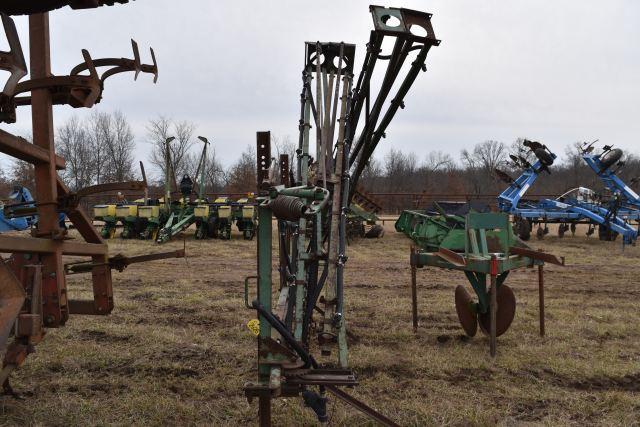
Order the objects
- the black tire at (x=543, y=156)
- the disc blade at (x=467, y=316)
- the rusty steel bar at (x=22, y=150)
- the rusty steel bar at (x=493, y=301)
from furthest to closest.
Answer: the black tire at (x=543, y=156) → the disc blade at (x=467, y=316) → the rusty steel bar at (x=493, y=301) → the rusty steel bar at (x=22, y=150)

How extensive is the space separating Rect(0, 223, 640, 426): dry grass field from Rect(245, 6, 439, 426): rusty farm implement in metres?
0.66

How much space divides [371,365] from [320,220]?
149 cm

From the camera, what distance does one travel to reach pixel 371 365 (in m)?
4.55

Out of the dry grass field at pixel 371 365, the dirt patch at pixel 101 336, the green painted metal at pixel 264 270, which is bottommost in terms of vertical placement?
the dry grass field at pixel 371 365

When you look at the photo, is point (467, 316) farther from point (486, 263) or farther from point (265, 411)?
point (265, 411)

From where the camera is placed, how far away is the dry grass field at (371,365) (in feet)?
11.8

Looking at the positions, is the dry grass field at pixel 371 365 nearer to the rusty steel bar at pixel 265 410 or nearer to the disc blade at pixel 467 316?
the disc blade at pixel 467 316

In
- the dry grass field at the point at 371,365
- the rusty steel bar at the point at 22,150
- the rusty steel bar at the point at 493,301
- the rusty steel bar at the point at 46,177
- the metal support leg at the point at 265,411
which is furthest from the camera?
the rusty steel bar at the point at 493,301

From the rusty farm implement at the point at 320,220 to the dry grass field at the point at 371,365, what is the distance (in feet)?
2.17

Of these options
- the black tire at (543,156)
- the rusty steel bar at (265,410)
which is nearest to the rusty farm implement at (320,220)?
the rusty steel bar at (265,410)

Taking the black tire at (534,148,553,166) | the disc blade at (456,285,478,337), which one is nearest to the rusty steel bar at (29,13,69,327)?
the disc blade at (456,285,478,337)

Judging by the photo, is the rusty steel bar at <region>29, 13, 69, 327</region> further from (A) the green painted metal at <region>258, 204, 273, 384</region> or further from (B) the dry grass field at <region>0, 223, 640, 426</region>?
(A) the green painted metal at <region>258, 204, 273, 384</region>

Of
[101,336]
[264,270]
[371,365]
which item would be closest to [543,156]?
[371,365]

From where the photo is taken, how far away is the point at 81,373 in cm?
430
